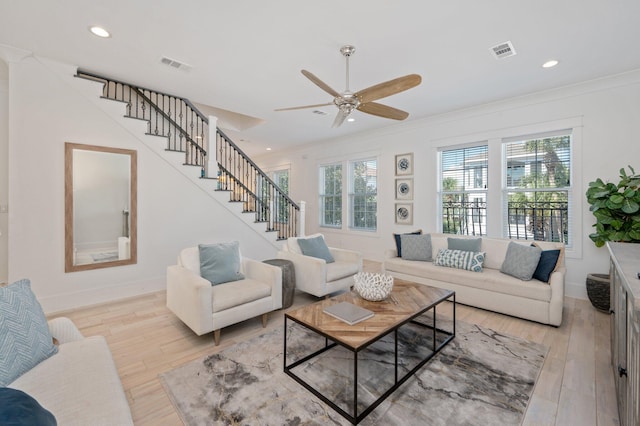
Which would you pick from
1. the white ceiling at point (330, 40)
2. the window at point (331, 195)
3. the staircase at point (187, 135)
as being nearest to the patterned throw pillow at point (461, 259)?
the white ceiling at point (330, 40)

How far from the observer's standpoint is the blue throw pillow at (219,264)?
9.76 feet

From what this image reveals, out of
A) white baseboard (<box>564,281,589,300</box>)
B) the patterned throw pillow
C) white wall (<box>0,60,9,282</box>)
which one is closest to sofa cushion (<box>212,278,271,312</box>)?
the patterned throw pillow

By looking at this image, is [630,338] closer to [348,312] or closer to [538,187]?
[348,312]

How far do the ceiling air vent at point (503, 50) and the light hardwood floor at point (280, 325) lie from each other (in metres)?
2.90

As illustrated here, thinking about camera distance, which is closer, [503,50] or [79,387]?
[79,387]

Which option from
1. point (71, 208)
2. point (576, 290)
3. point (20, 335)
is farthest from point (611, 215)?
point (71, 208)

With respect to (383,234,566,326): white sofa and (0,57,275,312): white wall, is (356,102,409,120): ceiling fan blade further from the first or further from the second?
(0,57,275,312): white wall

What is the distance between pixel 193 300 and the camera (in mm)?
2525

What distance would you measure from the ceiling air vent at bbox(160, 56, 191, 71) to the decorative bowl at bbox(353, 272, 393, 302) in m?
3.18

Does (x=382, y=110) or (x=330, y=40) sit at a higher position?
(x=330, y=40)

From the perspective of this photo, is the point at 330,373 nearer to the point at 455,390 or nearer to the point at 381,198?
the point at 455,390

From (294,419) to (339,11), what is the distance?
3.03 meters

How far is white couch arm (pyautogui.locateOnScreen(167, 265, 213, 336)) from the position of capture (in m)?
2.47

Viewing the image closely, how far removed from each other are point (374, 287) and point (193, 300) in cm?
162
